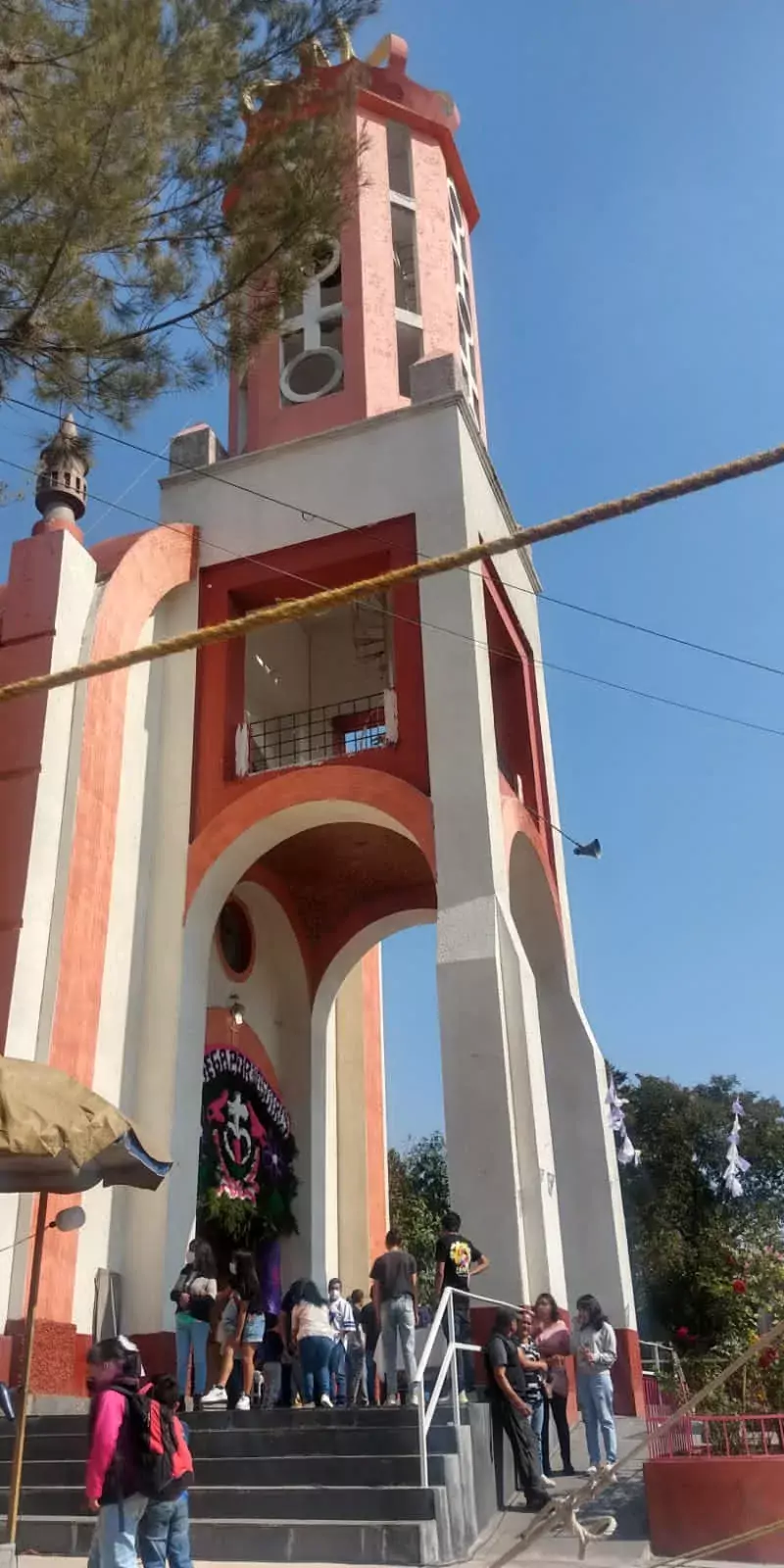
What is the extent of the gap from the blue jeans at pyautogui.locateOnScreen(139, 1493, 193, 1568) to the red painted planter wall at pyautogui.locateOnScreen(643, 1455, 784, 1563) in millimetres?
2866

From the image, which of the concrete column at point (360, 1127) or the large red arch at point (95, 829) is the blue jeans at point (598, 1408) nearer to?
the large red arch at point (95, 829)

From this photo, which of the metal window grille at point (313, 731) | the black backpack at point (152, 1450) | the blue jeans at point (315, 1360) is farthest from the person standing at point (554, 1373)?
the metal window grille at point (313, 731)

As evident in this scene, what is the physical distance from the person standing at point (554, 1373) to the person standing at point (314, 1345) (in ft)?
5.09

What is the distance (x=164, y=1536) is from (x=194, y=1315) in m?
4.54

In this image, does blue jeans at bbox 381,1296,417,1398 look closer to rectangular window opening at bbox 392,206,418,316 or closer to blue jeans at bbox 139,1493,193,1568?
blue jeans at bbox 139,1493,193,1568

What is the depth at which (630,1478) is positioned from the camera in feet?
24.8

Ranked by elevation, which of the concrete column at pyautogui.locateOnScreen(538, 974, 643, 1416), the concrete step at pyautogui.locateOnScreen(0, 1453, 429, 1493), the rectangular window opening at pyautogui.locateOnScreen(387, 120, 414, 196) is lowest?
the concrete step at pyautogui.locateOnScreen(0, 1453, 429, 1493)

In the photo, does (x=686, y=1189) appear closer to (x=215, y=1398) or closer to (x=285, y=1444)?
(x=215, y=1398)

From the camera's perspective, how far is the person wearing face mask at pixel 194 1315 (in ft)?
30.7

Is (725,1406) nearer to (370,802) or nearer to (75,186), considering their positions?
(370,802)

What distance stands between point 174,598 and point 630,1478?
32.6 ft

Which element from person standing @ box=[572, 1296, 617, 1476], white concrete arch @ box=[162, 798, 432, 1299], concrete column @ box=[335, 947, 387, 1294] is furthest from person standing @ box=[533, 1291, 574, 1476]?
concrete column @ box=[335, 947, 387, 1294]

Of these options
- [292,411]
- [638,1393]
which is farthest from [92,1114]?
[292,411]

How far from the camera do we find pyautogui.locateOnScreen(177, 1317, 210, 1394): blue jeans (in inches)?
368
